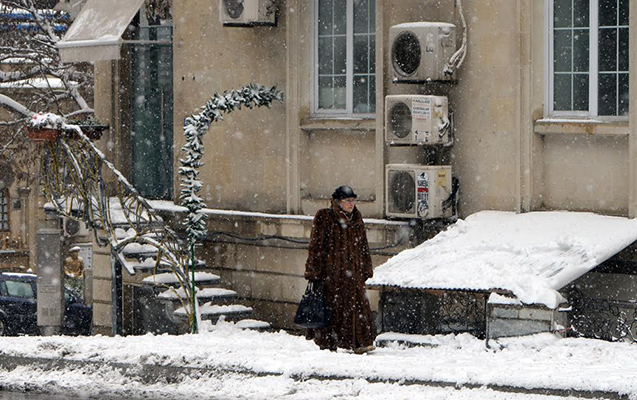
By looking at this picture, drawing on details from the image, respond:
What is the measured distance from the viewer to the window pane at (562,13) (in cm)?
1539

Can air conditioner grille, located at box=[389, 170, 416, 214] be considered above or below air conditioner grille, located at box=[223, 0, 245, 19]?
below

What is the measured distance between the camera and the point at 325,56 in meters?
17.5

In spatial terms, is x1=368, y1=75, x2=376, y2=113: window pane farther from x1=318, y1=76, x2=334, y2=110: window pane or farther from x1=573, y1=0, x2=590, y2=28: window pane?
x1=573, y1=0, x2=590, y2=28: window pane

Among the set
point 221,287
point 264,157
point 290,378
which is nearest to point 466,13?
point 264,157

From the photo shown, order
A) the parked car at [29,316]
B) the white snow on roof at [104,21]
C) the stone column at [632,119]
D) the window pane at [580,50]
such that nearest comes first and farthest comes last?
the stone column at [632,119] → the window pane at [580,50] → the white snow on roof at [104,21] → the parked car at [29,316]

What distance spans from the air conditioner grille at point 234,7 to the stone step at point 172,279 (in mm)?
3194

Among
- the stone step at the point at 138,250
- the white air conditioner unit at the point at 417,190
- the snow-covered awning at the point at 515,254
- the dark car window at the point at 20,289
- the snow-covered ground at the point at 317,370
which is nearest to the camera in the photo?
the snow-covered ground at the point at 317,370

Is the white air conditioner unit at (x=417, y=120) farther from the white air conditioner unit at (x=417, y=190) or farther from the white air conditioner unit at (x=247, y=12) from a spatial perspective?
the white air conditioner unit at (x=247, y=12)

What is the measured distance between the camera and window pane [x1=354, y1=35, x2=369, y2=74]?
56.3ft

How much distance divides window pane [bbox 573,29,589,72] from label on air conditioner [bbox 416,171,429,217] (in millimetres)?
1978

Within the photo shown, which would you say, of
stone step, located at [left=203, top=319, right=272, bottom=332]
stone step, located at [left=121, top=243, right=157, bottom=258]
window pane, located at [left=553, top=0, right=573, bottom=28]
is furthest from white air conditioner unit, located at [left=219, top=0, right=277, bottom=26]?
window pane, located at [left=553, top=0, right=573, bottom=28]

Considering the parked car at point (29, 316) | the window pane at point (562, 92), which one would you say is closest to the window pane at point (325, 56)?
the window pane at point (562, 92)

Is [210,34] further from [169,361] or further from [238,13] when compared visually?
[169,361]

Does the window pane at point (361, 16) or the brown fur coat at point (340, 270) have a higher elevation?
the window pane at point (361, 16)
